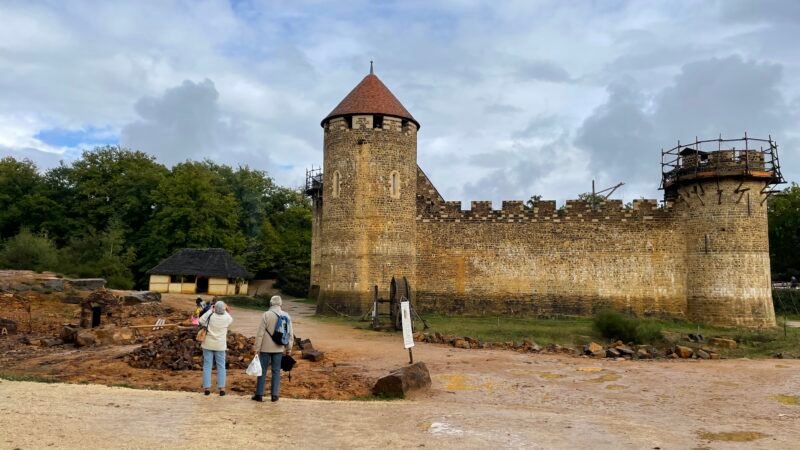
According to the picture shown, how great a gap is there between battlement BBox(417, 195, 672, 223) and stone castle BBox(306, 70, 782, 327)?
0.05m

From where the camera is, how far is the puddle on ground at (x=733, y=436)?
8.46 m

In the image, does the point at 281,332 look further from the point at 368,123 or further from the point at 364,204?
the point at 368,123

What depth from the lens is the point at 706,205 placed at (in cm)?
2569

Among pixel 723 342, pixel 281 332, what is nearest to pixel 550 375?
pixel 281 332

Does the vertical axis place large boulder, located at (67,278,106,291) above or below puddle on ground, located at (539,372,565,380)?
above

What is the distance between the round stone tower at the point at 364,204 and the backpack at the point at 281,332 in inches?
671

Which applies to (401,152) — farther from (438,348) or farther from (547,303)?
(438,348)

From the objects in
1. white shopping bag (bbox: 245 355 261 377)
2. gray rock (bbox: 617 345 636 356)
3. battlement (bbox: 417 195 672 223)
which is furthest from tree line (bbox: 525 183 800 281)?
white shopping bag (bbox: 245 355 261 377)

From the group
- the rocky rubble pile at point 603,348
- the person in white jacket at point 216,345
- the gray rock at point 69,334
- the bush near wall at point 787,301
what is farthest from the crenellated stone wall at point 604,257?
the person in white jacket at point 216,345

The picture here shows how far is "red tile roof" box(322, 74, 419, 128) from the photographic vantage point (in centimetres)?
2726

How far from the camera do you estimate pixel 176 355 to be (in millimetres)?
Answer: 13336

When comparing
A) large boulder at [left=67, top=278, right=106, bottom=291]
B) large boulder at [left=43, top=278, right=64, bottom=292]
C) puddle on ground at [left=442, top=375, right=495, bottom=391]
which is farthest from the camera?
large boulder at [left=67, top=278, right=106, bottom=291]

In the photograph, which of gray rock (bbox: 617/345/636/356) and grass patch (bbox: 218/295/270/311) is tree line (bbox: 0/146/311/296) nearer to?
grass patch (bbox: 218/295/270/311)

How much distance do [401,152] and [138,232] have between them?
29794mm
